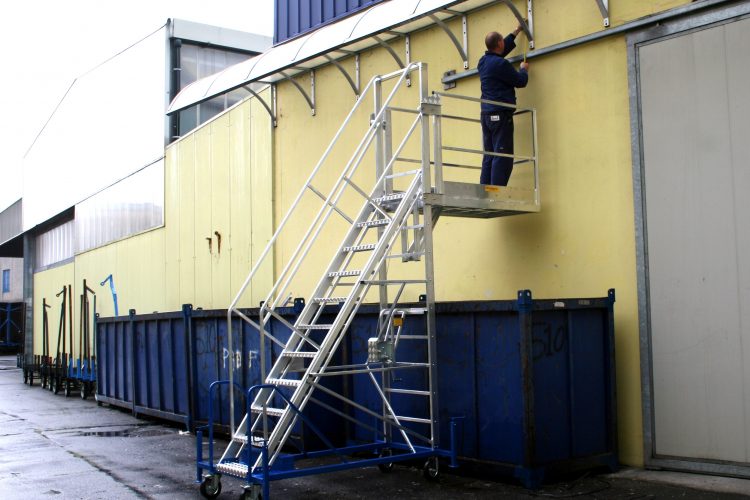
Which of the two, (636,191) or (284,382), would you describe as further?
(636,191)

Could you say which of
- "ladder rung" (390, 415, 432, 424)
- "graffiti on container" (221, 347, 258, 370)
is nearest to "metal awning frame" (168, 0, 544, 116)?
"graffiti on container" (221, 347, 258, 370)

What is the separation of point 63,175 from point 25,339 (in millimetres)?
6820

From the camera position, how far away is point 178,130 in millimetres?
21484

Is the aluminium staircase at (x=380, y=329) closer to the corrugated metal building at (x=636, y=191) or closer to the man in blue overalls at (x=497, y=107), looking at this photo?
the man in blue overalls at (x=497, y=107)

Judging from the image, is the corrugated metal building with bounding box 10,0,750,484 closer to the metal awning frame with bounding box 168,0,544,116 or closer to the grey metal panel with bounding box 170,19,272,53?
the metal awning frame with bounding box 168,0,544,116

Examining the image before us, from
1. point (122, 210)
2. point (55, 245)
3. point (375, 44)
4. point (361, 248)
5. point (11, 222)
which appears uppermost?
point (11, 222)

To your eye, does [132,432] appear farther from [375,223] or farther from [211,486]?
[375,223]

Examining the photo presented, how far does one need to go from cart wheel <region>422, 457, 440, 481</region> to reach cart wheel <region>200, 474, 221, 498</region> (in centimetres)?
210

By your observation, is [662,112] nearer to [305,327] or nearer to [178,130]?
[305,327]

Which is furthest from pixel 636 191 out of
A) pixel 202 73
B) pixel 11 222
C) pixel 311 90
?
pixel 11 222

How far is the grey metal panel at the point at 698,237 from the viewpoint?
26.5 feet

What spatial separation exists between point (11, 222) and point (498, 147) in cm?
3839

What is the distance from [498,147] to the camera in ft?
31.9

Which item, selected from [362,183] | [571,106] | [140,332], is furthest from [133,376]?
[571,106]
